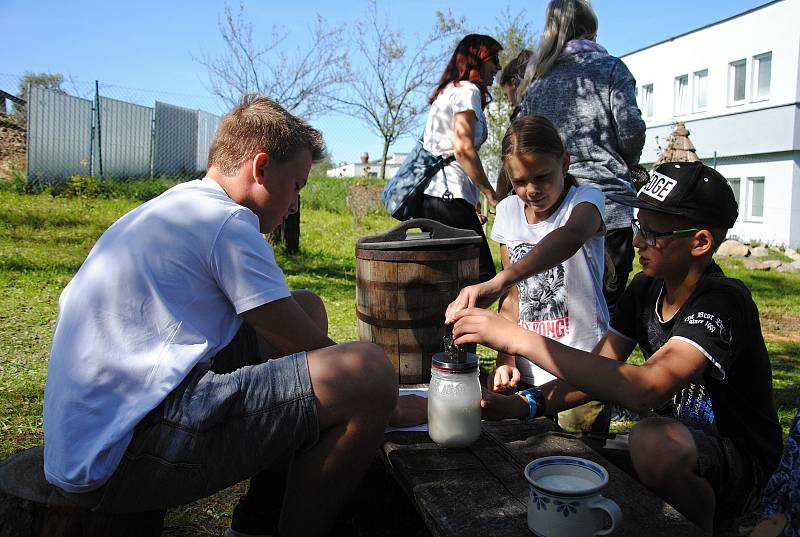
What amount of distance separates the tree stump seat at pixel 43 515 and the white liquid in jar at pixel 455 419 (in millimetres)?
917

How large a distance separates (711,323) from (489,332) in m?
0.65

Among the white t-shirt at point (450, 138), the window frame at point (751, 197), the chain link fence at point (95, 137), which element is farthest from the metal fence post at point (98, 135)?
the window frame at point (751, 197)

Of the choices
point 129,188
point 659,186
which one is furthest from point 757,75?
point 659,186

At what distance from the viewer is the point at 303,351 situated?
6.89 ft

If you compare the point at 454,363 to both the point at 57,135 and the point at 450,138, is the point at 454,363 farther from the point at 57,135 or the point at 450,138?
the point at 57,135

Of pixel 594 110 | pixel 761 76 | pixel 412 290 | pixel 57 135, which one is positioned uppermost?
pixel 761 76

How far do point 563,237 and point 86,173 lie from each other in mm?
12191

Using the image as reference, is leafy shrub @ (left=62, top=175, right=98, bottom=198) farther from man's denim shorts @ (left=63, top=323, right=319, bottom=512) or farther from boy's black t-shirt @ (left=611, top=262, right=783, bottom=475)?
boy's black t-shirt @ (left=611, top=262, right=783, bottom=475)

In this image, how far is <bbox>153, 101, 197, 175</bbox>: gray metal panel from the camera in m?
15.3

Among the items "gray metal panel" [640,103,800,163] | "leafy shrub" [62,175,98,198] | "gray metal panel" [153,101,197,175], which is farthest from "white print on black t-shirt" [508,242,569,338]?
"gray metal panel" [640,103,800,163]

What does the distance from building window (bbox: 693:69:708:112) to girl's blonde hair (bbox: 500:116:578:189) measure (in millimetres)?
22201

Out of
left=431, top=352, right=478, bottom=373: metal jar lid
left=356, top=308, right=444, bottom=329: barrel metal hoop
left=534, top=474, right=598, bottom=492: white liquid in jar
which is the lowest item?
left=534, top=474, right=598, bottom=492: white liquid in jar

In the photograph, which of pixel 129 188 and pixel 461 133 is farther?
pixel 129 188

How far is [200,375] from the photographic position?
77.2 inches
